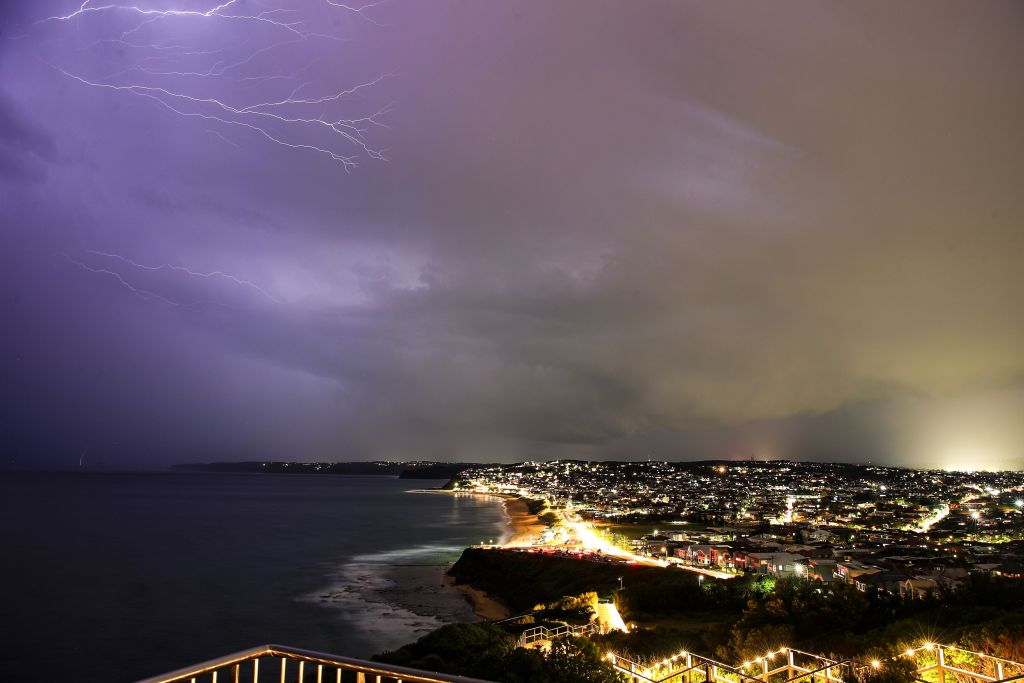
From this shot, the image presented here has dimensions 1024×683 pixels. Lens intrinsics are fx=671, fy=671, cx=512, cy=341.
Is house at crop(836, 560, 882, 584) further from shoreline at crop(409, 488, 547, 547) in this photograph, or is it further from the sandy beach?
the sandy beach

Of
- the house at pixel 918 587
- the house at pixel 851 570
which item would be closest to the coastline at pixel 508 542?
the house at pixel 851 570

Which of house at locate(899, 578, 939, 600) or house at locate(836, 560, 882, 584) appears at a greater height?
house at locate(899, 578, 939, 600)

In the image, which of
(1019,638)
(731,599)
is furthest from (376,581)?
(1019,638)

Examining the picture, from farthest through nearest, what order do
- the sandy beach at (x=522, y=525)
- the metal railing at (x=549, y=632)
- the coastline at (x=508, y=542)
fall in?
the sandy beach at (x=522, y=525) < the coastline at (x=508, y=542) < the metal railing at (x=549, y=632)

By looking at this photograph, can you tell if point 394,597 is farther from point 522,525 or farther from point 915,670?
point 522,525

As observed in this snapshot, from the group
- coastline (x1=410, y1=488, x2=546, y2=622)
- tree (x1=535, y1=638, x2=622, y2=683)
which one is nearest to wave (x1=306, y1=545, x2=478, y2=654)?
coastline (x1=410, y1=488, x2=546, y2=622)

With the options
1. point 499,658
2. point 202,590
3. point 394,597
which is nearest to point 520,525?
point 394,597

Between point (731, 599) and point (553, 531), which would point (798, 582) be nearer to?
point (731, 599)

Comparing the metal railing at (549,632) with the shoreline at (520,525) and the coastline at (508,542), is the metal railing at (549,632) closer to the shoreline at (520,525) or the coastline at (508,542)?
the coastline at (508,542)
